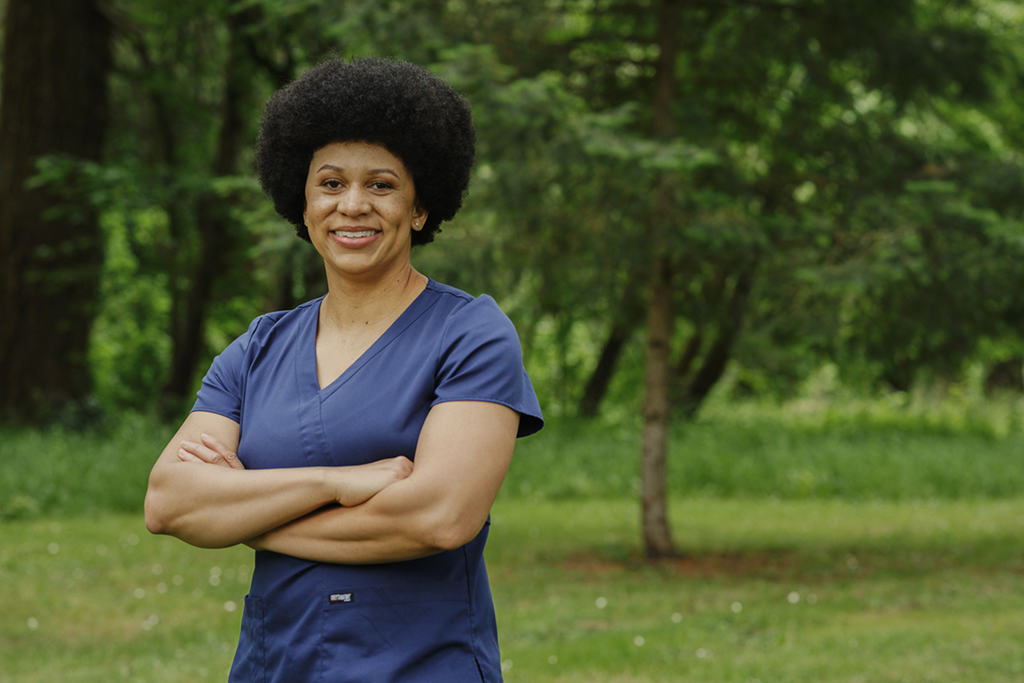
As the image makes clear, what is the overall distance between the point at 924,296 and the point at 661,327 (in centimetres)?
208

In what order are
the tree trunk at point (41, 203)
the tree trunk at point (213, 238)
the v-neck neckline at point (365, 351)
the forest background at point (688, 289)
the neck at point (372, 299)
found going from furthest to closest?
the tree trunk at point (213, 238)
the tree trunk at point (41, 203)
the forest background at point (688, 289)
the neck at point (372, 299)
the v-neck neckline at point (365, 351)

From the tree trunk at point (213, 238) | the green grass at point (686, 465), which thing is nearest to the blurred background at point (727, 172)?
the green grass at point (686, 465)

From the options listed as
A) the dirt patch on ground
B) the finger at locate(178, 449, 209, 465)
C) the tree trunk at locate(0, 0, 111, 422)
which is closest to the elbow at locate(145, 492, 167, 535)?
the finger at locate(178, 449, 209, 465)

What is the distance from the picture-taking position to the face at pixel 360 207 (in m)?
2.10

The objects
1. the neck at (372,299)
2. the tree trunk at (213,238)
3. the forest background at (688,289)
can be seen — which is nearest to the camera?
the neck at (372,299)

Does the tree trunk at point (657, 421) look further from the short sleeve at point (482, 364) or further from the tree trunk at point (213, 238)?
the tree trunk at point (213, 238)

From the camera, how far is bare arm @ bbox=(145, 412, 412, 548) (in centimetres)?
195

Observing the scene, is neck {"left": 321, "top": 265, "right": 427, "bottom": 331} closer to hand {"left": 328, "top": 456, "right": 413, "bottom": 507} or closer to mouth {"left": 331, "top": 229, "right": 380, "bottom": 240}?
mouth {"left": 331, "top": 229, "right": 380, "bottom": 240}

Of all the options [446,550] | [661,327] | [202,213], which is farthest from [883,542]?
[202,213]

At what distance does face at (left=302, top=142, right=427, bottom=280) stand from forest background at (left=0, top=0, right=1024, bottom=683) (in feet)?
12.6

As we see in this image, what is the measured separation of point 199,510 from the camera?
2.09 meters

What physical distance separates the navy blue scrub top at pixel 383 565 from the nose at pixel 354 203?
22cm

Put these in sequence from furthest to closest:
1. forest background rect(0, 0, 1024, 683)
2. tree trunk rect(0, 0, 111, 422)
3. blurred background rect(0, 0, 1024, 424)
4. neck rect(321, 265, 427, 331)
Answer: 1. tree trunk rect(0, 0, 111, 422)
2. blurred background rect(0, 0, 1024, 424)
3. forest background rect(0, 0, 1024, 683)
4. neck rect(321, 265, 427, 331)

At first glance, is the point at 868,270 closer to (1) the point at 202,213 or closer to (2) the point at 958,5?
(2) the point at 958,5
